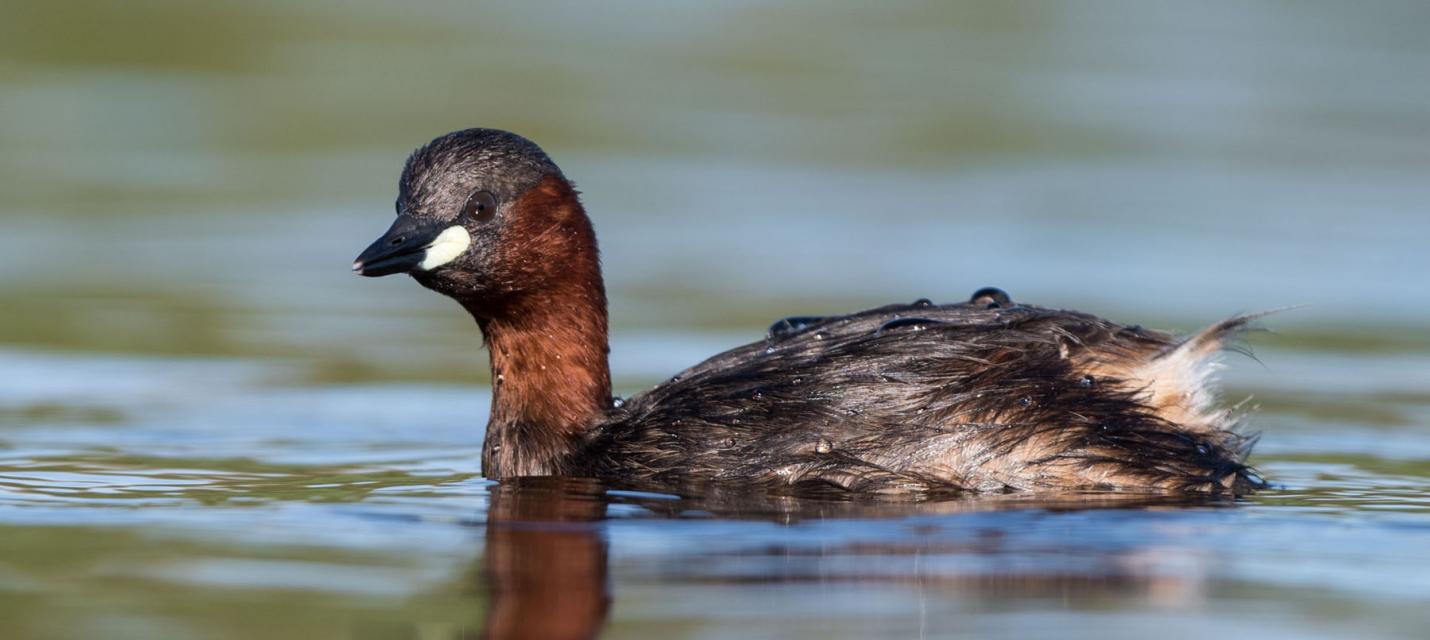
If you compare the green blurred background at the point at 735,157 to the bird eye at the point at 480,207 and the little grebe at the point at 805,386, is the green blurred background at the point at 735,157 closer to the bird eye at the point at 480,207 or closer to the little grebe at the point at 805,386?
the little grebe at the point at 805,386

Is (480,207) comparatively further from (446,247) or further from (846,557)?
(846,557)

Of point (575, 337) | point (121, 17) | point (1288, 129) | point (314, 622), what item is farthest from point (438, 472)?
point (121, 17)

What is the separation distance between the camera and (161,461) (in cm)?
937

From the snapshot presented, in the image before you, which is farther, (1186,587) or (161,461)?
(161,461)

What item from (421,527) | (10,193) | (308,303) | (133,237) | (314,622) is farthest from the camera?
(10,193)

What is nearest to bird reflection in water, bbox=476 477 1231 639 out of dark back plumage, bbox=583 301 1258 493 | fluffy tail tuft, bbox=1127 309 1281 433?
dark back plumage, bbox=583 301 1258 493

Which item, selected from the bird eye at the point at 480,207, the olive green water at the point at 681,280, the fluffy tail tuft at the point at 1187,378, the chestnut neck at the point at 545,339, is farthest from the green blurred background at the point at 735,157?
the fluffy tail tuft at the point at 1187,378

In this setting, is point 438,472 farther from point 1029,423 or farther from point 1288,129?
point 1288,129

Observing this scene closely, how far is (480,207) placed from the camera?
29.5 ft

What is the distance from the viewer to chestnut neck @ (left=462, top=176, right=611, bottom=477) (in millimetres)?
9094

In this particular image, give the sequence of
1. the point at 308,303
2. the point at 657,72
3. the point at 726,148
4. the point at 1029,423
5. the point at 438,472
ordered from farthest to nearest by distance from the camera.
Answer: the point at 657,72, the point at 726,148, the point at 308,303, the point at 438,472, the point at 1029,423

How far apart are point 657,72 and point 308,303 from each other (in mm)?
11583

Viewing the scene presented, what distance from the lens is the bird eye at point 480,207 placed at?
8961 mm

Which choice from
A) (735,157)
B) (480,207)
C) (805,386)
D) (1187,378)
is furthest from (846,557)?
(735,157)
